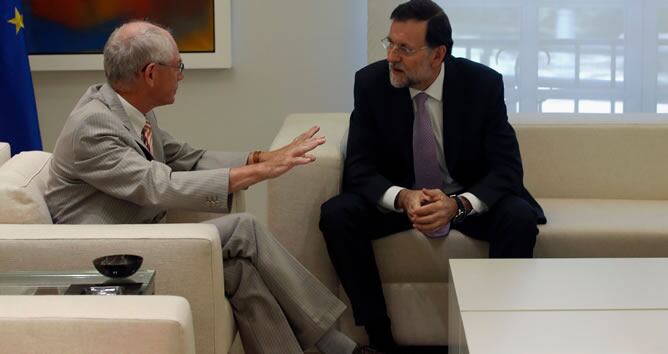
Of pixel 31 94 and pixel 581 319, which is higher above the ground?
pixel 31 94

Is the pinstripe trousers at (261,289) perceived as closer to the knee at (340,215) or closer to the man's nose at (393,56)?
the knee at (340,215)

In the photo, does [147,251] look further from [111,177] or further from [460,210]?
[460,210]

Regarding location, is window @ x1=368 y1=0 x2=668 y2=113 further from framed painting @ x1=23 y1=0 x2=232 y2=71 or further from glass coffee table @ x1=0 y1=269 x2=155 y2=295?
glass coffee table @ x1=0 y1=269 x2=155 y2=295

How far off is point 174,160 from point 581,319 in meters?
1.54

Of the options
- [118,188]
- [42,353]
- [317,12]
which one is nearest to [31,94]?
[317,12]

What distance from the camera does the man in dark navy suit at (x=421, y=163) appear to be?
3469 mm

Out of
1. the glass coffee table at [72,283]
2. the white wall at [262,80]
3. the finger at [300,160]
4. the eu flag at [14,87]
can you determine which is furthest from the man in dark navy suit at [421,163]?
the eu flag at [14,87]

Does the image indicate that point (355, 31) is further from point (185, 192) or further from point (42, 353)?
point (42, 353)

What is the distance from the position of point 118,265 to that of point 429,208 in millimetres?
1320

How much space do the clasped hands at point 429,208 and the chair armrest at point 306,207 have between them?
28 cm

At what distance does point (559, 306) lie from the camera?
2.61m

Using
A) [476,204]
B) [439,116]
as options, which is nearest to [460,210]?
[476,204]

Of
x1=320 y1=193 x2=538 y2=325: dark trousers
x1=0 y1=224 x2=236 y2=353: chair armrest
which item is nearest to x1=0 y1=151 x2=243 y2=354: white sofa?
x1=0 y1=224 x2=236 y2=353: chair armrest

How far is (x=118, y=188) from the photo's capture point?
2920 mm
